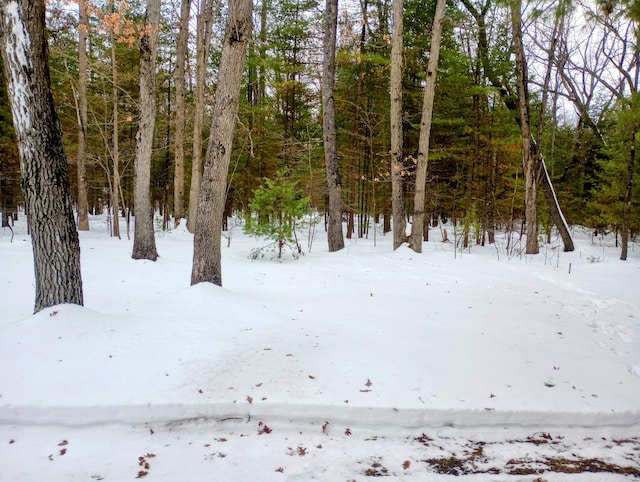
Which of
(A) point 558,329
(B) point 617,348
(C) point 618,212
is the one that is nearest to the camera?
(B) point 617,348

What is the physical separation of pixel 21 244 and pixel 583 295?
1235 centimetres

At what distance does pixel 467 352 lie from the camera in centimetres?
411

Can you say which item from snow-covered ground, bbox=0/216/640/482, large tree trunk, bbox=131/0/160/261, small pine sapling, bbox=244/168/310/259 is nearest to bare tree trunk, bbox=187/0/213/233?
large tree trunk, bbox=131/0/160/261

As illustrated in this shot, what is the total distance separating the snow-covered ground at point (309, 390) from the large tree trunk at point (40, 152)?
1.45 feet

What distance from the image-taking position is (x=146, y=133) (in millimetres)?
8250

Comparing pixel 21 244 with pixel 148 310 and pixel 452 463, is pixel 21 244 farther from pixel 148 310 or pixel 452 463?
pixel 452 463

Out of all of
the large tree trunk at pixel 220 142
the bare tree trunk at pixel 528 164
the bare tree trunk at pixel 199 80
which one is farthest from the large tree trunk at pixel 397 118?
the bare tree trunk at pixel 199 80

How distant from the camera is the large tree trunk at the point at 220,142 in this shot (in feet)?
15.9

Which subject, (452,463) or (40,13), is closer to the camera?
(452,463)

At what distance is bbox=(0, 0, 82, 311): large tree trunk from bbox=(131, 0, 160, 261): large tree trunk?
13.7 ft

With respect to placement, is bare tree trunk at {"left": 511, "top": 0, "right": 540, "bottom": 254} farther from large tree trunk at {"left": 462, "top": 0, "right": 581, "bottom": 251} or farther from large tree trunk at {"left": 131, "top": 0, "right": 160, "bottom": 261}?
large tree trunk at {"left": 131, "top": 0, "right": 160, "bottom": 261}

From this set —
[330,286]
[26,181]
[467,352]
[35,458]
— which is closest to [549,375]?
[467,352]

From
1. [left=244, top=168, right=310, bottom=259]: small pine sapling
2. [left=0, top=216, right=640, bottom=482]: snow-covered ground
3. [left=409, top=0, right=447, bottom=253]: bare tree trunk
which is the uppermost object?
[left=409, top=0, right=447, bottom=253]: bare tree trunk

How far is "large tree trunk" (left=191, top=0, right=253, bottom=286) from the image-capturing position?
4.84 meters
